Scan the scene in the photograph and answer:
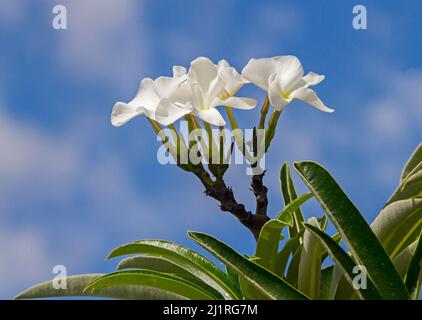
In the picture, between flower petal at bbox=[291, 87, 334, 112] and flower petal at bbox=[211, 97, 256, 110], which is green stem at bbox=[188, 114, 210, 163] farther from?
flower petal at bbox=[291, 87, 334, 112]

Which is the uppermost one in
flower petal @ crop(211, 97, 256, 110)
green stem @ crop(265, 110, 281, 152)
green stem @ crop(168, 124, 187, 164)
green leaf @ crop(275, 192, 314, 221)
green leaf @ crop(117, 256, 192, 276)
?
flower petal @ crop(211, 97, 256, 110)

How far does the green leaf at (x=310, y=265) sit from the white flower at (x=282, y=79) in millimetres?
328

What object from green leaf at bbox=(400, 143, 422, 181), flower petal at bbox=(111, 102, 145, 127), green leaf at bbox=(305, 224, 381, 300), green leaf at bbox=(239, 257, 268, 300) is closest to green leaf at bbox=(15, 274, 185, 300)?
green leaf at bbox=(239, 257, 268, 300)

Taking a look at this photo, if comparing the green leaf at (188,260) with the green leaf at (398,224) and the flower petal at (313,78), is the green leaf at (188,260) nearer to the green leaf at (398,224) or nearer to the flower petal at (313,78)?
the green leaf at (398,224)

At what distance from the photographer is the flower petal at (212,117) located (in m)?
1.90

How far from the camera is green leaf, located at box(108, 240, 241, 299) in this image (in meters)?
2.21

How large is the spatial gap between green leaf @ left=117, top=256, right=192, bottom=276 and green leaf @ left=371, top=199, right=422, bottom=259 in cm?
63

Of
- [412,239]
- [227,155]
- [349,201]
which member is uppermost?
[227,155]

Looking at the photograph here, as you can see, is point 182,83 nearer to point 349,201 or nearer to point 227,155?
point 227,155

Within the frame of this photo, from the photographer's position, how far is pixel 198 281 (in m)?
2.23

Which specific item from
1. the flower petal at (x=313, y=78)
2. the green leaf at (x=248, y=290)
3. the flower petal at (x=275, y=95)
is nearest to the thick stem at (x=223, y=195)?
the green leaf at (x=248, y=290)
